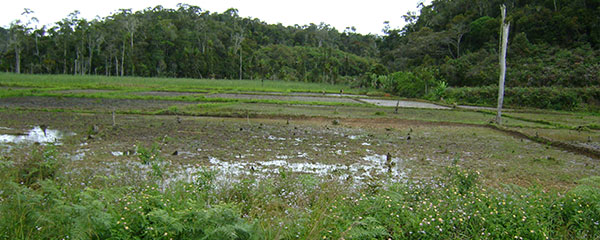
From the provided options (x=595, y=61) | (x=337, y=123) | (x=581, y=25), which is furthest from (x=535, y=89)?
(x=337, y=123)

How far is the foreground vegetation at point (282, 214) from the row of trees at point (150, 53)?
45.9 m

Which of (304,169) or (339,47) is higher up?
(339,47)

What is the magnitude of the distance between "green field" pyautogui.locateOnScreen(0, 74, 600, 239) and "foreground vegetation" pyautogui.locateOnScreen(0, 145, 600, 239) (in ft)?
0.06

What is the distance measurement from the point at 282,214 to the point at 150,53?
6368 cm

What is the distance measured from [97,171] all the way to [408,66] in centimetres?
4549

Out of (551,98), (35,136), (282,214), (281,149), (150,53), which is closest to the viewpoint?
(282,214)

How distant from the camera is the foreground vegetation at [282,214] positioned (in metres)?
2.86

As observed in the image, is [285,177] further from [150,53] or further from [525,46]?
[150,53]

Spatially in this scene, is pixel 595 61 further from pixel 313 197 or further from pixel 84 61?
pixel 84 61

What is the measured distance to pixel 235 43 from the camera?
2689 inches

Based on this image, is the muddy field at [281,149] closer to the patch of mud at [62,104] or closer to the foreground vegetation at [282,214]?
the foreground vegetation at [282,214]

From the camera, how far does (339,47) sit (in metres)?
92.9

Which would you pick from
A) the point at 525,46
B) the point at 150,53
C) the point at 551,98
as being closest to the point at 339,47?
the point at 150,53

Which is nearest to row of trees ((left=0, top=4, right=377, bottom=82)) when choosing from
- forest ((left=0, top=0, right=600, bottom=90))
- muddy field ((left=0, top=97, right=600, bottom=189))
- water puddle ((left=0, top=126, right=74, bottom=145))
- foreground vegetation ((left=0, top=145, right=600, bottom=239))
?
forest ((left=0, top=0, right=600, bottom=90))
